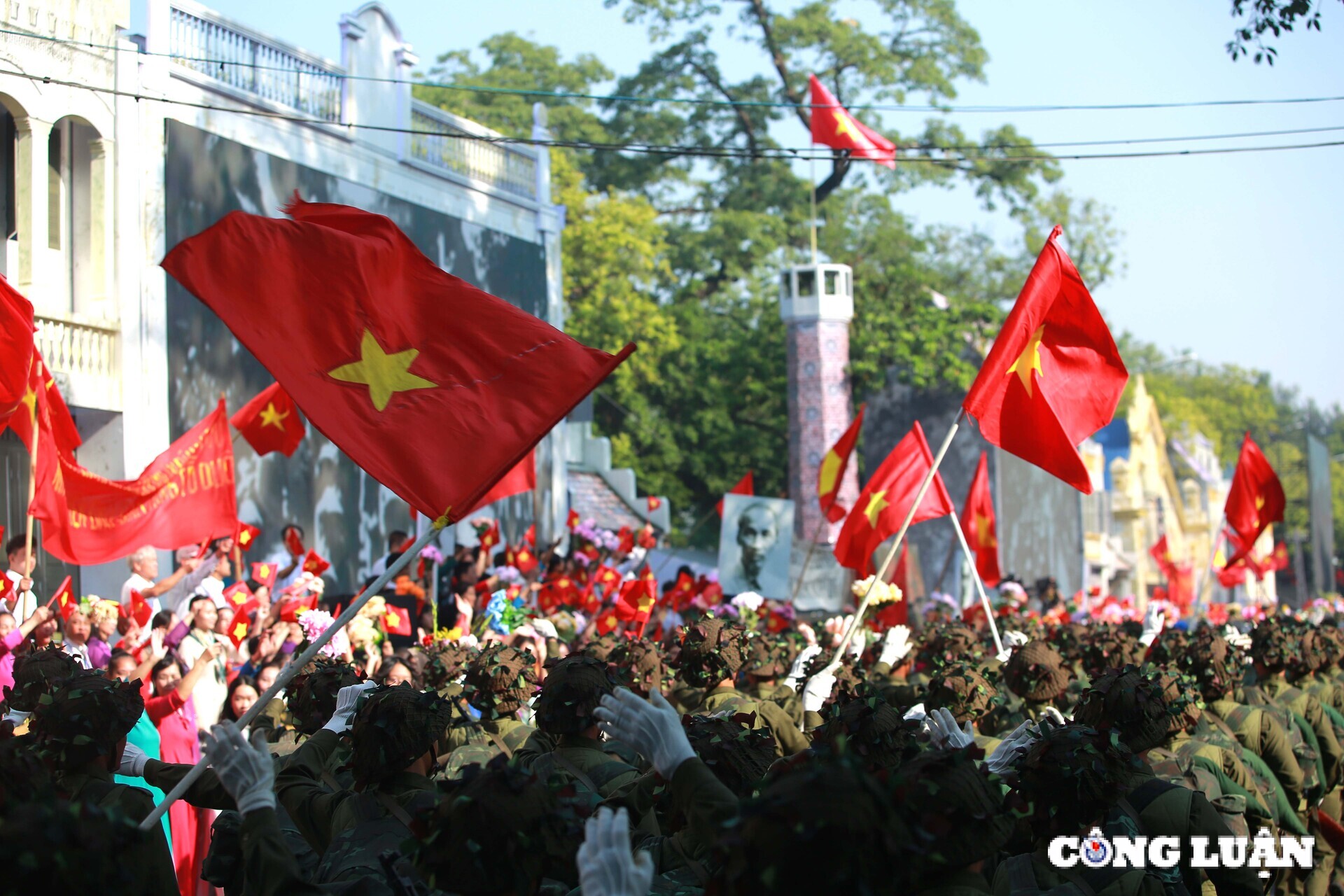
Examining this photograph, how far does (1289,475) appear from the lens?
75.2m

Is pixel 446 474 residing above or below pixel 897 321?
below

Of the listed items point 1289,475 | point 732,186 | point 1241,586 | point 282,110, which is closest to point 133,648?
point 282,110

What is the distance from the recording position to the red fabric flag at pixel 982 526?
15.4 metres

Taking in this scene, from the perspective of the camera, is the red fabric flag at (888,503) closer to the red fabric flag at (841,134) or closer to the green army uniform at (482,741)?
the green army uniform at (482,741)

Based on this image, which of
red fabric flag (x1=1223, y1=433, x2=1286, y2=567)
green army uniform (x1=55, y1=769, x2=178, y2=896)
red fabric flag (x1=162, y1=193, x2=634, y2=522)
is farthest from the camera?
red fabric flag (x1=1223, y1=433, x2=1286, y2=567)

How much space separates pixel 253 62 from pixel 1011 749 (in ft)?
46.7

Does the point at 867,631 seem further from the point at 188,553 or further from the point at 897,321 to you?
the point at 897,321

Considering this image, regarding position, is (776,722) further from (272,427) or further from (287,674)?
(272,427)

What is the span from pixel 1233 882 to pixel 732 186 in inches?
1332

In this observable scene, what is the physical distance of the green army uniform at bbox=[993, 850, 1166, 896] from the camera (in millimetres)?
4066

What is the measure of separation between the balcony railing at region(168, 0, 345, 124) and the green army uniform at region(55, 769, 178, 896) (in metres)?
11.3

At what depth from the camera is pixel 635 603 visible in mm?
11688

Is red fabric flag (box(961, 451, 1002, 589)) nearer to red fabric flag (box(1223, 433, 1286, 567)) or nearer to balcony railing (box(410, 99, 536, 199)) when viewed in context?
red fabric flag (box(1223, 433, 1286, 567))

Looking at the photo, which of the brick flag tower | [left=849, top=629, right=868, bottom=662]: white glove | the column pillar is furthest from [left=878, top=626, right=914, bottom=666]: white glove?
the brick flag tower
